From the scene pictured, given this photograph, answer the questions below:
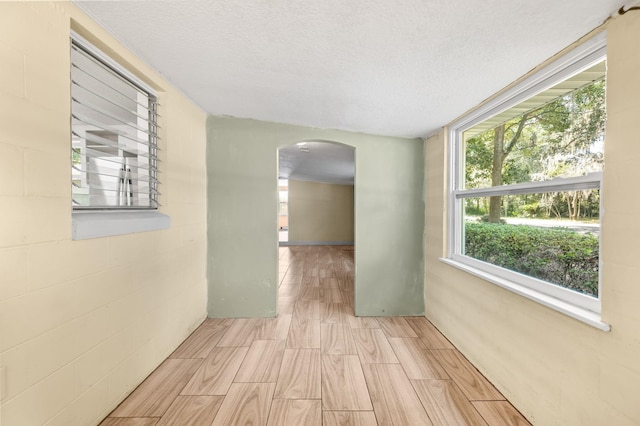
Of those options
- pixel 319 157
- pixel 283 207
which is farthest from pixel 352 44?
pixel 283 207

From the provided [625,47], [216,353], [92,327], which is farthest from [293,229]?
Result: [625,47]

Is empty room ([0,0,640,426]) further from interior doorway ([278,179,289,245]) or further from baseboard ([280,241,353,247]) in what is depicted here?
interior doorway ([278,179,289,245])

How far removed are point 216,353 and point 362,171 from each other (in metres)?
2.10

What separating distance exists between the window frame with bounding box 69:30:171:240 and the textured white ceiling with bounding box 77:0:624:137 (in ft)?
0.48

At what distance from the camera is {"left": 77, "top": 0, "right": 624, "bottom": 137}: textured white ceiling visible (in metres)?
1.11

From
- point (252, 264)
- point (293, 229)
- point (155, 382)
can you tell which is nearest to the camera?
point (155, 382)

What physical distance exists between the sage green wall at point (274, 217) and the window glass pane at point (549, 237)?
2.76 ft

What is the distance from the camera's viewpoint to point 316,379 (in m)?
1.76

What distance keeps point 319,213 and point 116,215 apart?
23.3 feet

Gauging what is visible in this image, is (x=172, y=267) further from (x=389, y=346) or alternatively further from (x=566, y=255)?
(x=566, y=255)

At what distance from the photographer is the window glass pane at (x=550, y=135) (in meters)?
1.27

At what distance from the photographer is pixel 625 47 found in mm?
1062

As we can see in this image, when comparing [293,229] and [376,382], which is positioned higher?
[293,229]

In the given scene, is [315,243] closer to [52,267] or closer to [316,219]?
[316,219]
